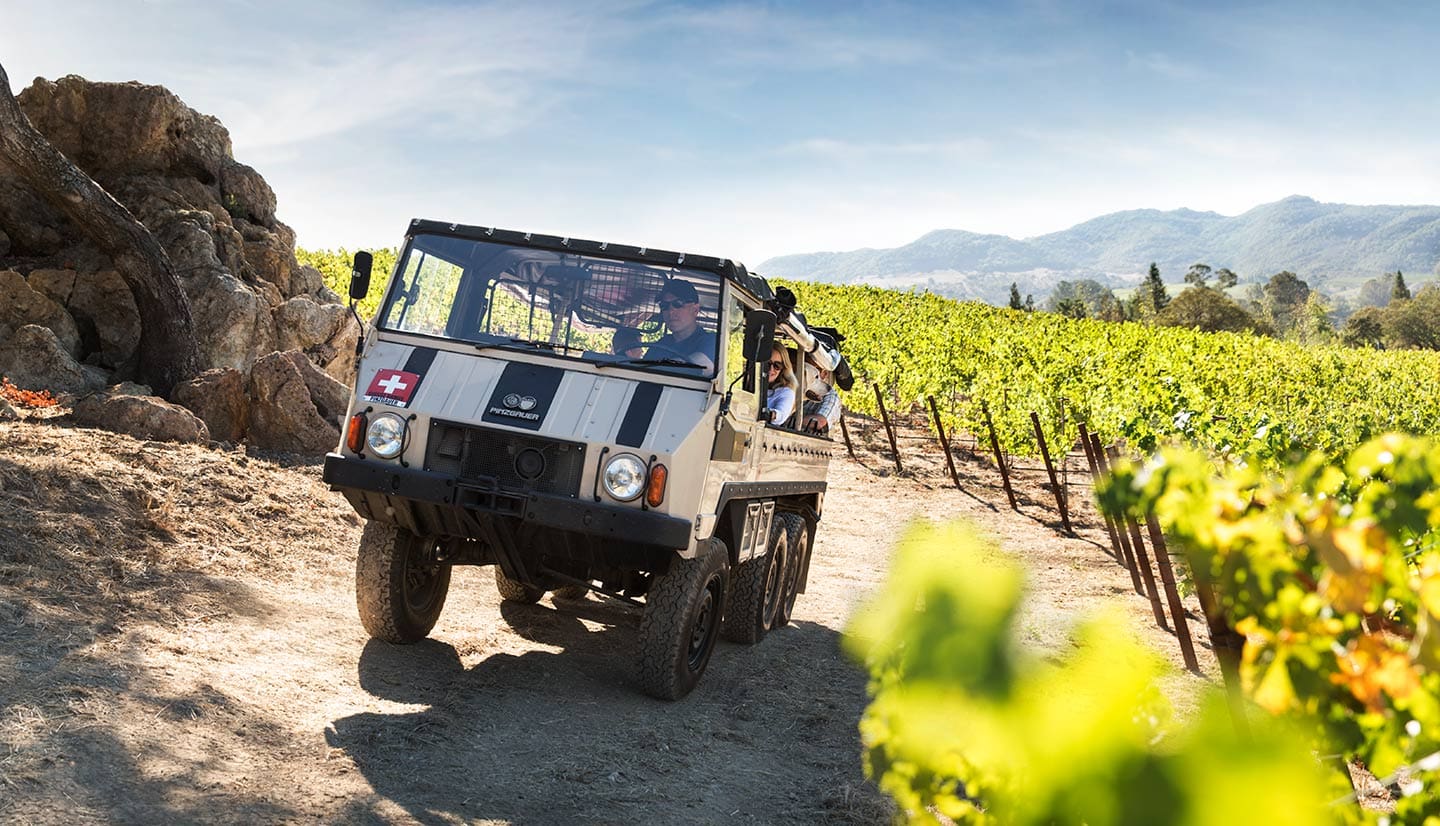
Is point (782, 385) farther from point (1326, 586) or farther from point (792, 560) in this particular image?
point (1326, 586)

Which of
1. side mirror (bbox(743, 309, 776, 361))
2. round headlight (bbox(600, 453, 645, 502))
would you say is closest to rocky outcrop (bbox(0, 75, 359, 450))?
round headlight (bbox(600, 453, 645, 502))

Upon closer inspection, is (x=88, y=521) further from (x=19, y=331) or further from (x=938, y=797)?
(x=938, y=797)

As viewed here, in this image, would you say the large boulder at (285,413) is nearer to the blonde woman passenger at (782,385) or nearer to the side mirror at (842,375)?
the side mirror at (842,375)

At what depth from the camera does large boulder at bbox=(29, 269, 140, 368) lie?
13.2 m

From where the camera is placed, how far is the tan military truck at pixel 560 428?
591cm

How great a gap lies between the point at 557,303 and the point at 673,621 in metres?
1.95

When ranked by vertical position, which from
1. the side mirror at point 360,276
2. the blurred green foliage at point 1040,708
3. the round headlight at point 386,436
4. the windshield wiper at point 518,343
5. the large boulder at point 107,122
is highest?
the large boulder at point 107,122

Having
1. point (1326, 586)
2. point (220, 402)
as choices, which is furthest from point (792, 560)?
point (1326, 586)

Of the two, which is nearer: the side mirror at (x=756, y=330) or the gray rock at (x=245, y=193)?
the side mirror at (x=756, y=330)

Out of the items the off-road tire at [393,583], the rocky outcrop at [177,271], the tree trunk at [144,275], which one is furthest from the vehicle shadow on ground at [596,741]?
the tree trunk at [144,275]

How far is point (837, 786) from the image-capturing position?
558 centimetres

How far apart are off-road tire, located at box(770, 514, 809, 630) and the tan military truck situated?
1.72m

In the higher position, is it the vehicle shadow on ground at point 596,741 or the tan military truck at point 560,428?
the tan military truck at point 560,428

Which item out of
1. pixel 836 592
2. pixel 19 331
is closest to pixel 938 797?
pixel 836 592
